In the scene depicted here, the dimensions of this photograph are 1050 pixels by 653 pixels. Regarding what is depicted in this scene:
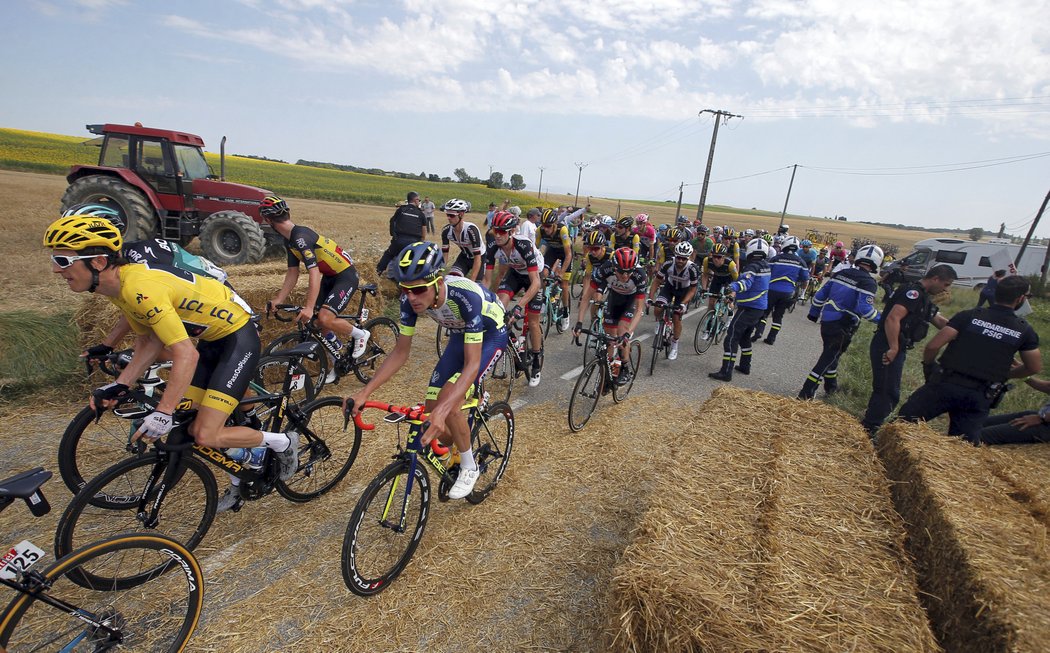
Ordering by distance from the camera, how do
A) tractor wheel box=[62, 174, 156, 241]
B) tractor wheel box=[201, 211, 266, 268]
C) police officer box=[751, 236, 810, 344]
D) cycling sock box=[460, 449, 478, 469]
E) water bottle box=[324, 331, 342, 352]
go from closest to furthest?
cycling sock box=[460, 449, 478, 469], water bottle box=[324, 331, 342, 352], police officer box=[751, 236, 810, 344], tractor wheel box=[62, 174, 156, 241], tractor wheel box=[201, 211, 266, 268]

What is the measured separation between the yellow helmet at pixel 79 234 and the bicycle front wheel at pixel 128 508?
4.23 feet

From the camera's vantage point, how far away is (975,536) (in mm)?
2578

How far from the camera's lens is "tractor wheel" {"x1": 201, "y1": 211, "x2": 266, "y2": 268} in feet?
36.5

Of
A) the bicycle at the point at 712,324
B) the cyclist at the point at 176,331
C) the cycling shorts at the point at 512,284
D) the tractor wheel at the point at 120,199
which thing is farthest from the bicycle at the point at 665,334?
the tractor wheel at the point at 120,199

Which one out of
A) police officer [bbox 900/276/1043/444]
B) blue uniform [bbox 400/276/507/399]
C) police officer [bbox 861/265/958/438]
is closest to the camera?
blue uniform [bbox 400/276/507/399]

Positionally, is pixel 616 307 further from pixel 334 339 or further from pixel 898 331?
pixel 334 339

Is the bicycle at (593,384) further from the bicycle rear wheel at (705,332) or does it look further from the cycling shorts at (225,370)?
the bicycle rear wheel at (705,332)

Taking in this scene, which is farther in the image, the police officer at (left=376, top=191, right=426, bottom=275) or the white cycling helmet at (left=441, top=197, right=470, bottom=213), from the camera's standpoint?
the police officer at (left=376, top=191, right=426, bottom=275)

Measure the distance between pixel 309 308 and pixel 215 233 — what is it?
7929mm

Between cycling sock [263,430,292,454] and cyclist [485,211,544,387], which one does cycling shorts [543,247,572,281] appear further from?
cycling sock [263,430,292,454]

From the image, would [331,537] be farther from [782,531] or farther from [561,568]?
[782,531]

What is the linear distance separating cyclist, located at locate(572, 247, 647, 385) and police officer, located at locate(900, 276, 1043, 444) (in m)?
3.04

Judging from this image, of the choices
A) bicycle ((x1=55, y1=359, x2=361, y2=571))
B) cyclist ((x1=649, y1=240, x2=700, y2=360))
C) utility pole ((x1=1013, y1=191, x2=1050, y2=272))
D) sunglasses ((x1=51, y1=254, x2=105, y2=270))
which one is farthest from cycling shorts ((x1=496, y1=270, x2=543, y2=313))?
utility pole ((x1=1013, y1=191, x2=1050, y2=272))

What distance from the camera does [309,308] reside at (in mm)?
5371
